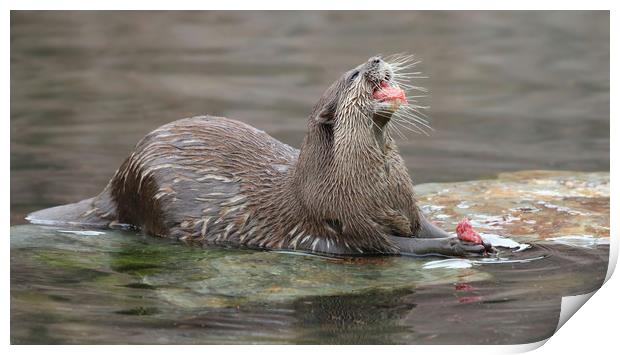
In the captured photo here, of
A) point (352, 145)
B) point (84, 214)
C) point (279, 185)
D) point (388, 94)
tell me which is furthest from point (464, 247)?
point (84, 214)

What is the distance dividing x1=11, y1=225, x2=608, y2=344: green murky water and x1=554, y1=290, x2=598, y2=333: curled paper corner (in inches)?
2.1

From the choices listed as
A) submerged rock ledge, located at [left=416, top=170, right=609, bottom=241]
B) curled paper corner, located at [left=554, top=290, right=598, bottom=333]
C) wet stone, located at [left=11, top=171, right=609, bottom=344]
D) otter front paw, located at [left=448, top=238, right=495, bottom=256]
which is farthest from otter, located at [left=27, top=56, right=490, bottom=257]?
curled paper corner, located at [left=554, top=290, right=598, bottom=333]

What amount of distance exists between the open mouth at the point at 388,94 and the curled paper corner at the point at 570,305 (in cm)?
148

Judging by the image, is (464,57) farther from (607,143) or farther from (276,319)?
(276,319)

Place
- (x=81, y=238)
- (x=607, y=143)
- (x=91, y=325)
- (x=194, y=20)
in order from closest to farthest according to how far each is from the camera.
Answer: (x=91, y=325)
(x=81, y=238)
(x=607, y=143)
(x=194, y=20)

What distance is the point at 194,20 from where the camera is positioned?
1716 centimetres

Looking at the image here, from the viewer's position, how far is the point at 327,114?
700cm

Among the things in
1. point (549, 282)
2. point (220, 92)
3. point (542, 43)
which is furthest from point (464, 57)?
point (549, 282)

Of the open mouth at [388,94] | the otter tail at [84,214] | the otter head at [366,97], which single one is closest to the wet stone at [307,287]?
the otter tail at [84,214]

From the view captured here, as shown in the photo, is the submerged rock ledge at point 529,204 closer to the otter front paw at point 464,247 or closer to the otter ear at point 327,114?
the otter front paw at point 464,247

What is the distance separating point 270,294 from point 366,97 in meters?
1.35

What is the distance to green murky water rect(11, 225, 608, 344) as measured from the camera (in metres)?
5.41

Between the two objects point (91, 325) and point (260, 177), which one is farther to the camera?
point (260, 177)

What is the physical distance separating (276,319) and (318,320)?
7.9 inches
